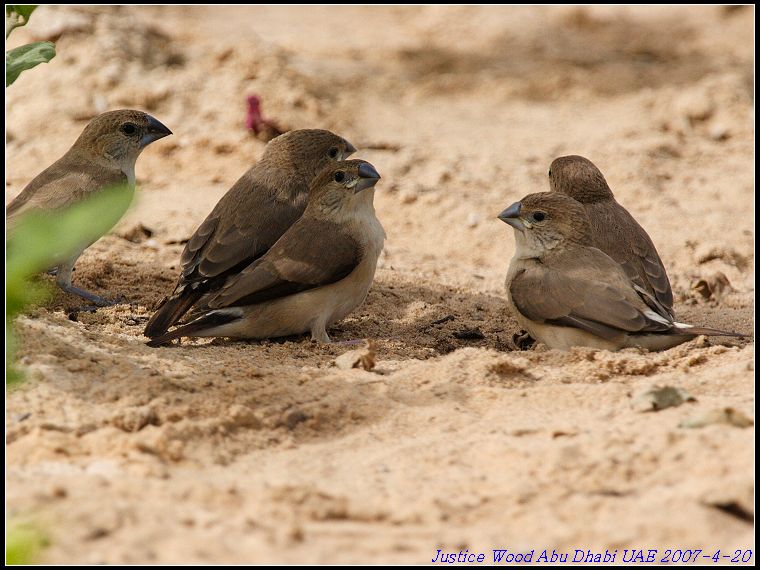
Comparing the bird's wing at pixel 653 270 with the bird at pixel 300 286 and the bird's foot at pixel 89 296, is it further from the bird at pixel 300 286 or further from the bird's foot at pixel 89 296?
the bird's foot at pixel 89 296

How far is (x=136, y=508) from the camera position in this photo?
11.3 ft

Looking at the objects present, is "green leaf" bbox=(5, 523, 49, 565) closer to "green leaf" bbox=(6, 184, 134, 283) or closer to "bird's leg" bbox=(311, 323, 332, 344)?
"green leaf" bbox=(6, 184, 134, 283)

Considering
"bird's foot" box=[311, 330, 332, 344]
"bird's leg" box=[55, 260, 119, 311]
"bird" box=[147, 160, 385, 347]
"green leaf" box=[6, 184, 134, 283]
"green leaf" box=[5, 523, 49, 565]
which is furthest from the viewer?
"bird's leg" box=[55, 260, 119, 311]

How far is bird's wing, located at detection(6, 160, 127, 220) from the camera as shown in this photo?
7012 mm

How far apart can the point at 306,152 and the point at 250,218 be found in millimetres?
900

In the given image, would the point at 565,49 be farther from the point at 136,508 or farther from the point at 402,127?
the point at 136,508

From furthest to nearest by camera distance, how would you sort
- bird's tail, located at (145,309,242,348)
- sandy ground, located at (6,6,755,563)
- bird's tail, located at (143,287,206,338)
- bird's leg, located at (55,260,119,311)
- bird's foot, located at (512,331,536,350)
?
bird's leg, located at (55,260,119,311) < bird's foot, located at (512,331,536,350) < bird's tail, located at (143,287,206,338) < bird's tail, located at (145,309,242,348) < sandy ground, located at (6,6,755,563)

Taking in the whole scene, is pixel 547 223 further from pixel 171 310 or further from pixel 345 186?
pixel 171 310

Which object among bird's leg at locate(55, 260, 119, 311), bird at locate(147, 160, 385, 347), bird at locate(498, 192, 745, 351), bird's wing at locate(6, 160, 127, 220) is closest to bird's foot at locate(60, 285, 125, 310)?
bird's leg at locate(55, 260, 119, 311)

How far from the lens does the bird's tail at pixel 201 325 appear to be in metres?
5.86

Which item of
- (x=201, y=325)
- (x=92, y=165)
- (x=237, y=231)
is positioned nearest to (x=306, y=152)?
(x=237, y=231)

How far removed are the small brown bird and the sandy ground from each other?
542 millimetres

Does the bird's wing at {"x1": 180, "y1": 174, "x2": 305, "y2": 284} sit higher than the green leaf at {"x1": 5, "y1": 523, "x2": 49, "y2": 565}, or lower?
higher

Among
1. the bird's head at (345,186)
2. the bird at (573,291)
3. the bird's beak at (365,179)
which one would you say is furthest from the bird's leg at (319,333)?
the bird at (573,291)
